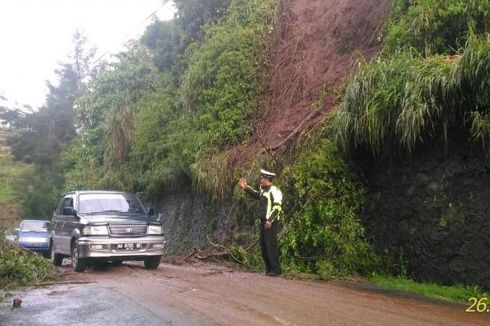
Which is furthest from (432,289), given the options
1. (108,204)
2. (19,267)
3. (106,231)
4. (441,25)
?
(108,204)

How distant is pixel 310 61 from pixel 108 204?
7311 millimetres

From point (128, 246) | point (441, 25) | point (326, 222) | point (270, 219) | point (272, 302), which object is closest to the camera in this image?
point (272, 302)

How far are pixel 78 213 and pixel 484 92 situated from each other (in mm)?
8525

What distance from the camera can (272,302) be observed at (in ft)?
24.5

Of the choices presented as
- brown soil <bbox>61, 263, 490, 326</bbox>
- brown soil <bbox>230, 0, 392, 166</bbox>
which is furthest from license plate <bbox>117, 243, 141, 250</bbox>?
brown soil <bbox>230, 0, 392, 166</bbox>

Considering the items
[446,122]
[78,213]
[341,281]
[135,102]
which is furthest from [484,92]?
[135,102]

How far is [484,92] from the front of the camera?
27.5 feet

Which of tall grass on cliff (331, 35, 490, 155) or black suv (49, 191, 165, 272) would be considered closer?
tall grass on cliff (331, 35, 490, 155)

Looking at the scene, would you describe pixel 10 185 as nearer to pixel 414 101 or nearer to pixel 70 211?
pixel 70 211

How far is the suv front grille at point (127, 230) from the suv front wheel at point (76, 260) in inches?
33.6

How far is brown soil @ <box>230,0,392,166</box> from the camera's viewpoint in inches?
572

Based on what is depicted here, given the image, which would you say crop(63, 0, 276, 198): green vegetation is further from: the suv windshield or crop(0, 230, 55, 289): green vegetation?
crop(0, 230, 55, 289): green vegetation

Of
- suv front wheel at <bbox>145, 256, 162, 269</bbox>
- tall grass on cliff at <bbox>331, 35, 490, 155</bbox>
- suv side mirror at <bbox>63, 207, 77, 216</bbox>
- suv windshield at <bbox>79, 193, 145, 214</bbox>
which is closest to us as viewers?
tall grass on cliff at <bbox>331, 35, 490, 155</bbox>

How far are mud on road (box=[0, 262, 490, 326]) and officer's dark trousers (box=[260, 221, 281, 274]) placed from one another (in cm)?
41
